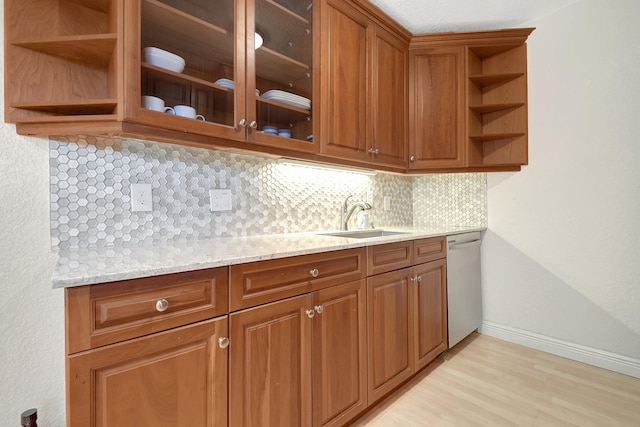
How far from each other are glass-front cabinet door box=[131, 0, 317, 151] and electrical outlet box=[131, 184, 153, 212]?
34 centimetres

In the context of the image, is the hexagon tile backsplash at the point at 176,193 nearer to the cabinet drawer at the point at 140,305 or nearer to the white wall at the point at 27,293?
the white wall at the point at 27,293

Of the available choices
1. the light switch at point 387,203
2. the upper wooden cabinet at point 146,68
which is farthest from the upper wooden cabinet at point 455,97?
the upper wooden cabinet at point 146,68

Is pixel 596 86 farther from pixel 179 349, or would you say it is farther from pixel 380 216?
pixel 179 349

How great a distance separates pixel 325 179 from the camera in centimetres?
204

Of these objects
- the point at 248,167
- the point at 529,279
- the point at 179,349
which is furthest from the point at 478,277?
the point at 179,349

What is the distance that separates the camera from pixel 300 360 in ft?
3.79

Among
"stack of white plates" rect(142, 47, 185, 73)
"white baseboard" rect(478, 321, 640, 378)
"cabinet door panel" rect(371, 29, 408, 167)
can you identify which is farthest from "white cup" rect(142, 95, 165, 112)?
"white baseboard" rect(478, 321, 640, 378)

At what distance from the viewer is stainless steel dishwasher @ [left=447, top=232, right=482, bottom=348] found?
2074 millimetres

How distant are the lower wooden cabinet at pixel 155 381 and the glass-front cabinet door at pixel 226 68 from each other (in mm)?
741

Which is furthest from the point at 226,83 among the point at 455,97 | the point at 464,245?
the point at 464,245

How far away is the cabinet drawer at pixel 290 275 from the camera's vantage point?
38.7 inches

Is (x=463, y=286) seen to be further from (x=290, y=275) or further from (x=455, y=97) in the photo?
(x=290, y=275)

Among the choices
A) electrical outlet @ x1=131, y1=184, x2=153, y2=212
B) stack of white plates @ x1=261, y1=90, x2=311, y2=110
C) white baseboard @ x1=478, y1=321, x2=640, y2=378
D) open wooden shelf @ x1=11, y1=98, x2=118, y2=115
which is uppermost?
stack of white plates @ x1=261, y1=90, x2=311, y2=110

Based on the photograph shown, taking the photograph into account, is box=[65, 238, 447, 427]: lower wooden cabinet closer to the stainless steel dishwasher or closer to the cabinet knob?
the cabinet knob
